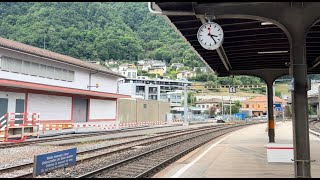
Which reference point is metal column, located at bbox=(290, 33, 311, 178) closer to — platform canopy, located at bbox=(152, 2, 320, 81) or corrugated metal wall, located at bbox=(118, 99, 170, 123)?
platform canopy, located at bbox=(152, 2, 320, 81)

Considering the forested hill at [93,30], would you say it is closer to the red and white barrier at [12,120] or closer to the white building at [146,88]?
the white building at [146,88]

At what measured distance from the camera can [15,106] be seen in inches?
1003

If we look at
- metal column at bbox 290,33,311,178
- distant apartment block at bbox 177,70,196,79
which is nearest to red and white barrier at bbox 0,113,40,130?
metal column at bbox 290,33,311,178

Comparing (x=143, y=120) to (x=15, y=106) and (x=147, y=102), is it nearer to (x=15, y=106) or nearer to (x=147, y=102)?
(x=147, y=102)

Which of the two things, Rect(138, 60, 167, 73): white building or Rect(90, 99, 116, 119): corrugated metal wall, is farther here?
Rect(138, 60, 167, 73): white building

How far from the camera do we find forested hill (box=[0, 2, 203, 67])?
273 ft

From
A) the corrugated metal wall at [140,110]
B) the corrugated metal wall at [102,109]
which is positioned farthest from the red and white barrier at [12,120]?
the corrugated metal wall at [140,110]

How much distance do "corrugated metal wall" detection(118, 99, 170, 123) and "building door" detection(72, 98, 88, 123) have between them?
964 centimetres

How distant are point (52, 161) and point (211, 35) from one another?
18.8 ft

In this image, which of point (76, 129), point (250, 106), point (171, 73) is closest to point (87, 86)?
point (76, 129)

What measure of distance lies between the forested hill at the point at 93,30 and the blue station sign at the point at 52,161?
137 feet

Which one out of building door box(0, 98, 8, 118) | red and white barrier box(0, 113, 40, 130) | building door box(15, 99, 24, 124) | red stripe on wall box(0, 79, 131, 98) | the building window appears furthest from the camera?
the building window

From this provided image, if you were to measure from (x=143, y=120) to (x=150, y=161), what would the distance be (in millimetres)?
40646

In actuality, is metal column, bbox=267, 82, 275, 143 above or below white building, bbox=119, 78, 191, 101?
below
